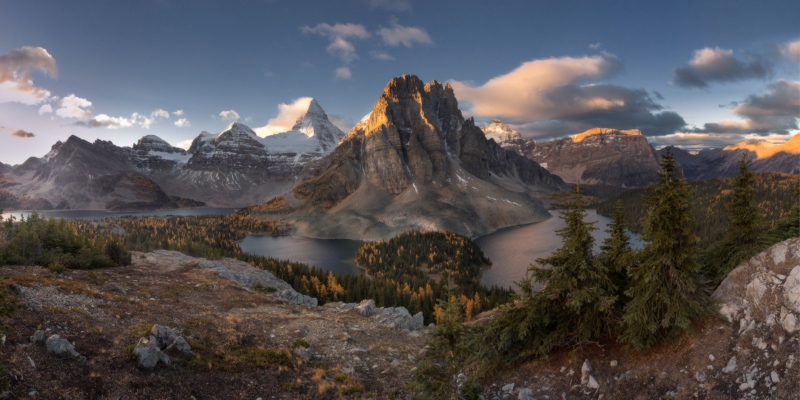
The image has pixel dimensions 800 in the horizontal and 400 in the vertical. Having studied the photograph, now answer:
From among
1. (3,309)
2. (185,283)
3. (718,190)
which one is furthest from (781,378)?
(718,190)

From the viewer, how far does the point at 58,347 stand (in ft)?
49.8

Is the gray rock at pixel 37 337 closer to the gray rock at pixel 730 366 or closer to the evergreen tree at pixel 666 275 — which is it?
the evergreen tree at pixel 666 275

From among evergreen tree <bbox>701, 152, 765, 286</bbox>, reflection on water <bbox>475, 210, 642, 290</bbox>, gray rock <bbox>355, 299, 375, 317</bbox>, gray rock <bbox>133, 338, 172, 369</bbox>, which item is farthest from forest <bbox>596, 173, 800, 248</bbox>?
gray rock <bbox>133, 338, 172, 369</bbox>

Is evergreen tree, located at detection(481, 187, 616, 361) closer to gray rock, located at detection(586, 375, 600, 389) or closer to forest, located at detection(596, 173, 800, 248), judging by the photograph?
gray rock, located at detection(586, 375, 600, 389)

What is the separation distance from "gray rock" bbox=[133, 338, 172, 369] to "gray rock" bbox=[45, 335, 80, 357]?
223cm

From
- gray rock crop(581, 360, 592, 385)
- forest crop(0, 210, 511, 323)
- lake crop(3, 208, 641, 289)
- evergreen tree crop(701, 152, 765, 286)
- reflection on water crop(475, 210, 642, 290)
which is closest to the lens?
gray rock crop(581, 360, 592, 385)

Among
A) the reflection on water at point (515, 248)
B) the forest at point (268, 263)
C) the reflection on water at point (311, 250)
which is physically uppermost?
the forest at point (268, 263)

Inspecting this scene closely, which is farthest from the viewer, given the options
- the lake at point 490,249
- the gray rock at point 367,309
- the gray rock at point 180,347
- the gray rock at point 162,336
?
the lake at point 490,249

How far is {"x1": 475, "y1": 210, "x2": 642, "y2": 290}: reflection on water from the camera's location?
4028 inches

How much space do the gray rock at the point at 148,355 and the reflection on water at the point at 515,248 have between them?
Answer: 7639 centimetres

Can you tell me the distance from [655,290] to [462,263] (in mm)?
98224

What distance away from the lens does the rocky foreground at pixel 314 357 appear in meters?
13.5

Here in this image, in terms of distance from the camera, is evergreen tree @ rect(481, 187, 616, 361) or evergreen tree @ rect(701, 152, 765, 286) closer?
evergreen tree @ rect(481, 187, 616, 361)

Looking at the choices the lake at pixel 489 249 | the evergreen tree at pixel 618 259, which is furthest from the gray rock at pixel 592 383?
the lake at pixel 489 249
